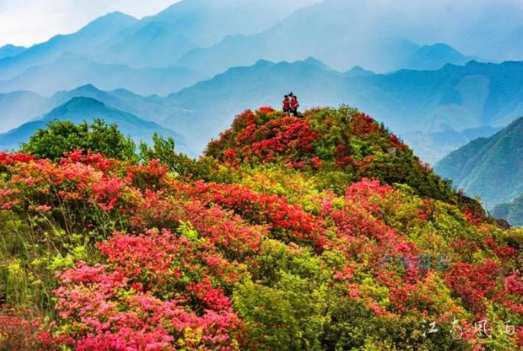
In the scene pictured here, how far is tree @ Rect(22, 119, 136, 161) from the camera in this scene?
15609mm

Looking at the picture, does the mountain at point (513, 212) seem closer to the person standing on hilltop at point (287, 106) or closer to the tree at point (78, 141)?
the person standing on hilltop at point (287, 106)

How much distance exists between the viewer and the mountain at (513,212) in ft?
433

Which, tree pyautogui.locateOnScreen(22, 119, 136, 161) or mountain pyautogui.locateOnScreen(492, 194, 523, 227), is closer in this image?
tree pyautogui.locateOnScreen(22, 119, 136, 161)

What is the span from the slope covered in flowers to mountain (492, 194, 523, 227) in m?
132

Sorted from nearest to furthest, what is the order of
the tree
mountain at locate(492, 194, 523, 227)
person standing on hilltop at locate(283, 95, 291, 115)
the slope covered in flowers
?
the slope covered in flowers
the tree
person standing on hilltop at locate(283, 95, 291, 115)
mountain at locate(492, 194, 523, 227)

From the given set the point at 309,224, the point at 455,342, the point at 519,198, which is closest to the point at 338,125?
the point at 309,224

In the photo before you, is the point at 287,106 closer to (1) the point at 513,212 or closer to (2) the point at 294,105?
(2) the point at 294,105

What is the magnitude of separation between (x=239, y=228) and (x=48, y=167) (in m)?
4.15

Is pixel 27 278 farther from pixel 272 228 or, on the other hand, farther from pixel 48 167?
pixel 272 228

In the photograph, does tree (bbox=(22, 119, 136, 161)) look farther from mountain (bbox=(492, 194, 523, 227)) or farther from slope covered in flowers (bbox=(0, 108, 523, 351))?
mountain (bbox=(492, 194, 523, 227))

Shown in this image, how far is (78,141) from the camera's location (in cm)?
1600

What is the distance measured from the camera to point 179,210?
9.21m

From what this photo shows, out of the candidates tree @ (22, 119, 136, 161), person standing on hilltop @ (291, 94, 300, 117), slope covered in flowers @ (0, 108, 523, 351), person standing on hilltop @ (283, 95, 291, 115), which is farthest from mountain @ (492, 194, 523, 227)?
tree @ (22, 119, 136, 161)

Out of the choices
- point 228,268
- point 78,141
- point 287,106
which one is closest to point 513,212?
point 287,106
